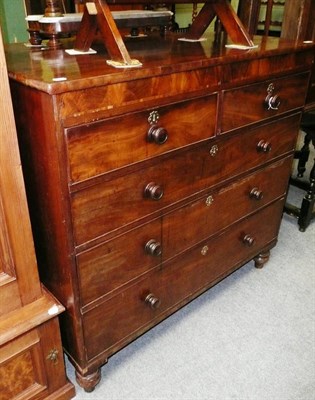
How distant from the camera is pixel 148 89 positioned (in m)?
1.00

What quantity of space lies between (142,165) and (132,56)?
311 millimetres

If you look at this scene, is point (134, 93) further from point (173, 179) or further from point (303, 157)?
point (303, 157)

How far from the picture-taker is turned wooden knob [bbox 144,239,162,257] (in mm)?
1227

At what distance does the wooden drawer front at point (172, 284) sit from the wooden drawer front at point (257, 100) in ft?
1.47

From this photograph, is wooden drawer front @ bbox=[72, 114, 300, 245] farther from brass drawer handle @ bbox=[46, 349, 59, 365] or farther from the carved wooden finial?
the carved wooden finial

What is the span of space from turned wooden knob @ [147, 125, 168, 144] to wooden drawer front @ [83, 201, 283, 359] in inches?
18.7

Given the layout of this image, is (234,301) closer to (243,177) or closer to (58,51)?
(243,177)

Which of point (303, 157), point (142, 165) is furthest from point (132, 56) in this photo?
point (303, 157)

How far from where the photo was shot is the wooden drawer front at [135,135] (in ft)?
3.07

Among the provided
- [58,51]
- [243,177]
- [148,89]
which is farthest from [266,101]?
[58,51]

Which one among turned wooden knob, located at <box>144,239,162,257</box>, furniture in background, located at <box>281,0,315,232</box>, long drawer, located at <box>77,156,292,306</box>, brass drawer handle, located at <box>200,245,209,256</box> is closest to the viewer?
long drawer, located at <box>77,156,292,306</box>

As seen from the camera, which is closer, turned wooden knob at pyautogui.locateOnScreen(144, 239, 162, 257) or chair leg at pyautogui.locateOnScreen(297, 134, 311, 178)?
turned wooden knob at pyautogui.locateOnScreen(144, 239, 162, 257)

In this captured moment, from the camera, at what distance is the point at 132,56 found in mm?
1118

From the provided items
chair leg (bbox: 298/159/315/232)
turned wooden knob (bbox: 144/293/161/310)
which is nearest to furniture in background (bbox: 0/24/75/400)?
turned wooden knob (bbox: 144/293/161/310)
